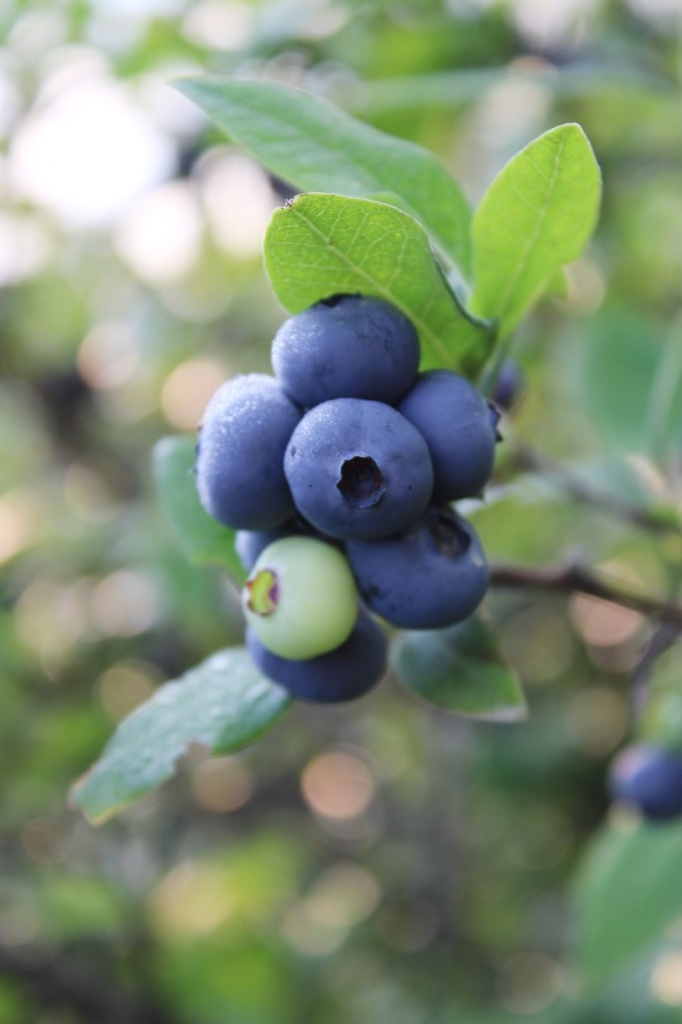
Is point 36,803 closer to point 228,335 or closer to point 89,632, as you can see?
point 89,632

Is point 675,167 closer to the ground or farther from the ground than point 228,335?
farther from the ground

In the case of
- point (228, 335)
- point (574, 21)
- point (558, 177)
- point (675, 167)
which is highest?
point (558, 177)

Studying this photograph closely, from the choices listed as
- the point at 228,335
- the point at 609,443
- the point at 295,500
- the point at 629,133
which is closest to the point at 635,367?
the point at 609,443

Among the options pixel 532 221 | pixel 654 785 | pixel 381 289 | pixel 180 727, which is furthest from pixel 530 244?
pixel 654 785

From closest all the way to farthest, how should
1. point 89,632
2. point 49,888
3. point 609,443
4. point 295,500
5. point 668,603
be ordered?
point 295,500 < point 668,603 < point 609,443 < point 49,888 < point 89,632

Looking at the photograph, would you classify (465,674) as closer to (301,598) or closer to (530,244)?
(301,598)

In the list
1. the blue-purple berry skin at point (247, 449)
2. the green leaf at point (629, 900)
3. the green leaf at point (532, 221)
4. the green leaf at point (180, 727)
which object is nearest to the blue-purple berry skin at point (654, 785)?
the green leaf at point (629, 900)

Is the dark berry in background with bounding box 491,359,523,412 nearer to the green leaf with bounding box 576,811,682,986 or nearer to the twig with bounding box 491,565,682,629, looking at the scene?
the twig with bounding box 491,565,682,629
